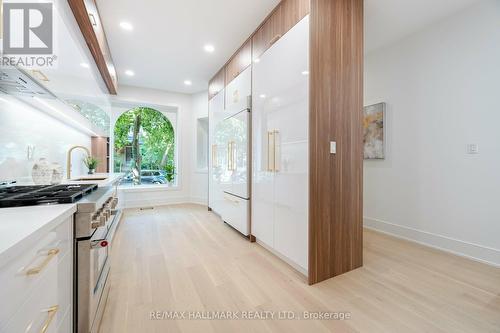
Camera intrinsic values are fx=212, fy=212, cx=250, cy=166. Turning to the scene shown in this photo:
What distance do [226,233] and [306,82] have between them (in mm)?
2367

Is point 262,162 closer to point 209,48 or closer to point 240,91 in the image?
point 240,91

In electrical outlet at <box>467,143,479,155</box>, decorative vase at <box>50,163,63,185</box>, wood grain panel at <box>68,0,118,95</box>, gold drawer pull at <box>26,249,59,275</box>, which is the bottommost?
gold drawer pull at <box>26,249,59,275</box>

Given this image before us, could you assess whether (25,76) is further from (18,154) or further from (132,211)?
(132,211)

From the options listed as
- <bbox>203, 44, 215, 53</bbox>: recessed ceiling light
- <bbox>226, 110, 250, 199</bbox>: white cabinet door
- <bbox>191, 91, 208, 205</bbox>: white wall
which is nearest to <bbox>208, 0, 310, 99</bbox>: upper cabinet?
<bbox>203, 44, 215, 53</bbox>: recessed ceiling light

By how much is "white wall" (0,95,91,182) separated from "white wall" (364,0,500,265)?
4.13 metres

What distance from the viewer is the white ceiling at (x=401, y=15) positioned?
230 centimetres

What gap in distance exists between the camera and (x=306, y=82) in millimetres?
1902

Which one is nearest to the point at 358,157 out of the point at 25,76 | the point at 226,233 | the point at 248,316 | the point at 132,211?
the point at 248,316

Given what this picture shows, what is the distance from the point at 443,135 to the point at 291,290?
260 centimetres

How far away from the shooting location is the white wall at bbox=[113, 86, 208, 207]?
5008 mm

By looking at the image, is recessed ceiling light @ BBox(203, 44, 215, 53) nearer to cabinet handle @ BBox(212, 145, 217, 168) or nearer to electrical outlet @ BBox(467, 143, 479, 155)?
cabinet handle @ BBox(212, 145, 217, 168)

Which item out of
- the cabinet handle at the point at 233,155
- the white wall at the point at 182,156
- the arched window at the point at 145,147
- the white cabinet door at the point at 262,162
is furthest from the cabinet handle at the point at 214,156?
the arched window at the point at 145,147

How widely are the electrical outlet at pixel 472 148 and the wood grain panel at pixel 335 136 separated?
4.42 ft

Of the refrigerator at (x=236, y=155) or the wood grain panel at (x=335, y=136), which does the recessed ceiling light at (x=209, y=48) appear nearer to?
the refrigerator at (x=236, y=155)
